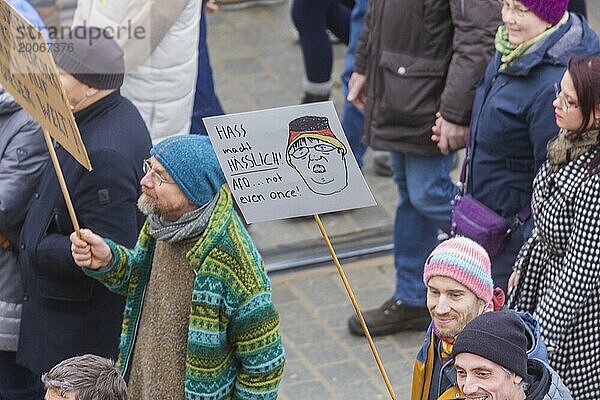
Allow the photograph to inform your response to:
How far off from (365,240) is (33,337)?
8.14 ft

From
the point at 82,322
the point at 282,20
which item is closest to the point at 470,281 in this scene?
the point at 82,322

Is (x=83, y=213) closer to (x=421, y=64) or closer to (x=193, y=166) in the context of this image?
(x=193, y=166)

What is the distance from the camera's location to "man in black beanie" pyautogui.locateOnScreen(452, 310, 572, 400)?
3.41m

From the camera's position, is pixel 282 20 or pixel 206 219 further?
pixel 282 20

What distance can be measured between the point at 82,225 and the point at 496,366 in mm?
1787

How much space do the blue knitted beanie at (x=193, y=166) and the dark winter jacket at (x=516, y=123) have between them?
1.13 metres

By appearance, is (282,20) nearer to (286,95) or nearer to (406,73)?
(286,95)

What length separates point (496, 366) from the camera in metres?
3.41

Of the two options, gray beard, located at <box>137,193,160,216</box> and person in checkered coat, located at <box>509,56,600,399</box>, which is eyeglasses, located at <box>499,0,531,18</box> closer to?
person in checkered coat, located at <box>509,56,600,399</box>

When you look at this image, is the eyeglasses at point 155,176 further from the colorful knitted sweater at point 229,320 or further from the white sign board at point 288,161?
the white sign board at point 288,161

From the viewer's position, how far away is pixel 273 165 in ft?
13.0

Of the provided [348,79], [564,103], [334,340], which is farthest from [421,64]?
[334,340]

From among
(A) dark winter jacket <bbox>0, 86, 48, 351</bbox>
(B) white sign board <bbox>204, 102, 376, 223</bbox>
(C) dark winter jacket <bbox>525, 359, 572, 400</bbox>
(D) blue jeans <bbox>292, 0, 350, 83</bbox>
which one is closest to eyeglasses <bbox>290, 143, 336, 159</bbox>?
(B) white sign board <bbox>204, 102, 376, 223</bbox>

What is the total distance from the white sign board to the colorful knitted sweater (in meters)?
0.33
